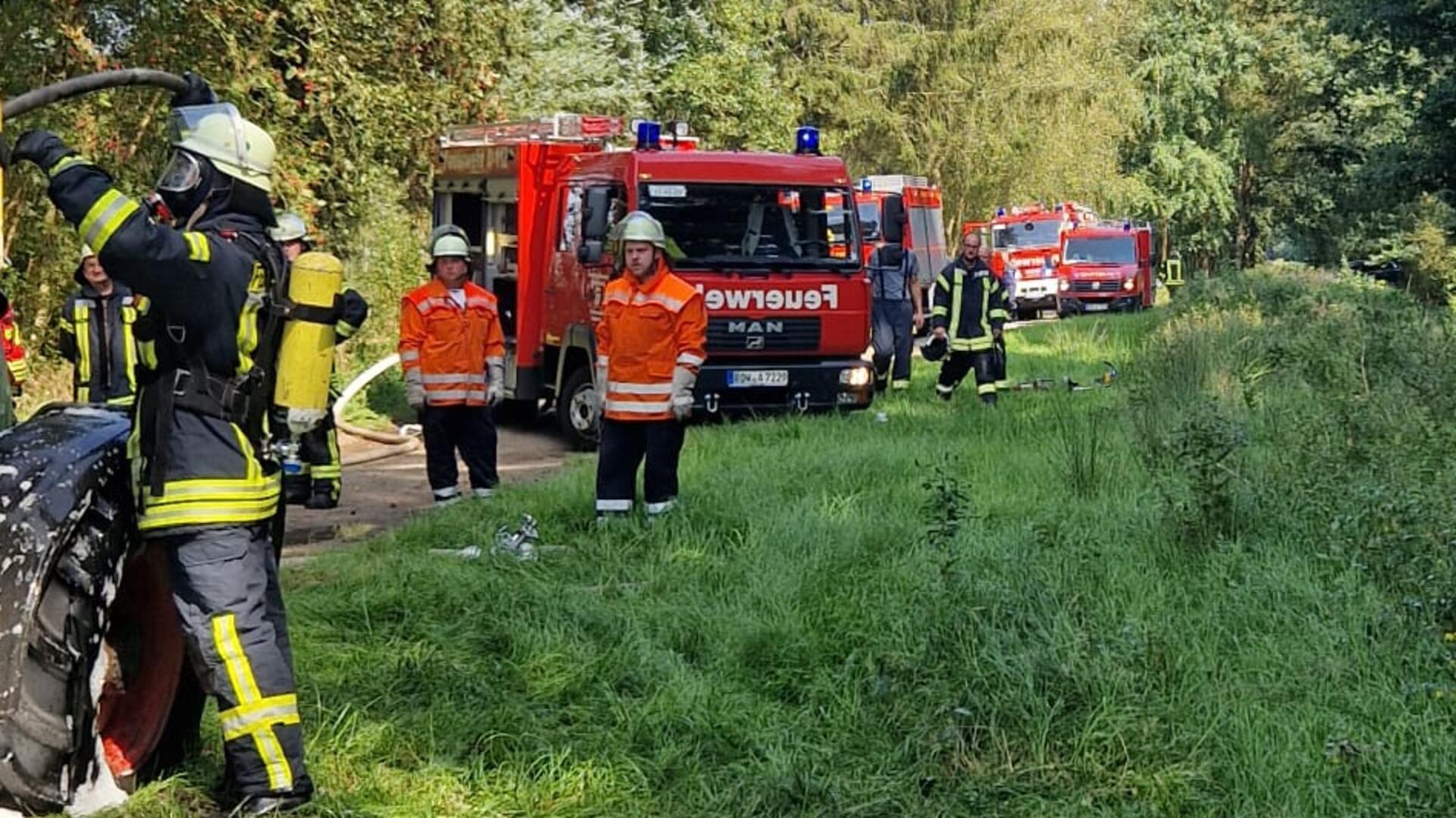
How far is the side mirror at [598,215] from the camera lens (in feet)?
37.8

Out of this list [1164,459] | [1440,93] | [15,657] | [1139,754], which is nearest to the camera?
[15,657]

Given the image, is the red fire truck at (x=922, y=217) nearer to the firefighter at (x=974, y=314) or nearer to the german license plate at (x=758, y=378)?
the firefighter at (x=974, y=314)

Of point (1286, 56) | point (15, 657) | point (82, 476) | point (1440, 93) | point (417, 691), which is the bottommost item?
point (417, 691)

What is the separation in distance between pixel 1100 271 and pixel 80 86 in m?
30.9

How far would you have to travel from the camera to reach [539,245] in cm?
1303

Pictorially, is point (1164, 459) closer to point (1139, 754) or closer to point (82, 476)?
point (1139, 754)

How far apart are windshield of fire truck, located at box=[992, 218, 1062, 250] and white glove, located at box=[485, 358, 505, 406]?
24.9 meters

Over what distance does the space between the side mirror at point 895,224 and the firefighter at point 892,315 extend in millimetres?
78

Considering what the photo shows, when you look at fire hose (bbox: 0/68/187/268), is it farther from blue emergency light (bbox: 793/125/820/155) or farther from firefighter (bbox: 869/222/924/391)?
firefighter (bbox: 869/222/924/391)

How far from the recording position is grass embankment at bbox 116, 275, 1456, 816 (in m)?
4.29

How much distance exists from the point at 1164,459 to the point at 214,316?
18.8 ft

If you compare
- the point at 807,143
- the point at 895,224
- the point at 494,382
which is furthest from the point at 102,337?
the point at 895,224

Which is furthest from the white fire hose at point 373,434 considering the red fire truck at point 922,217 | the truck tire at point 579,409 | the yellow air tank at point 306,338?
the red fire truck at point 922,217

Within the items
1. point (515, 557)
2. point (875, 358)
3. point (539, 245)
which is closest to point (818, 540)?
point (515, 557)
